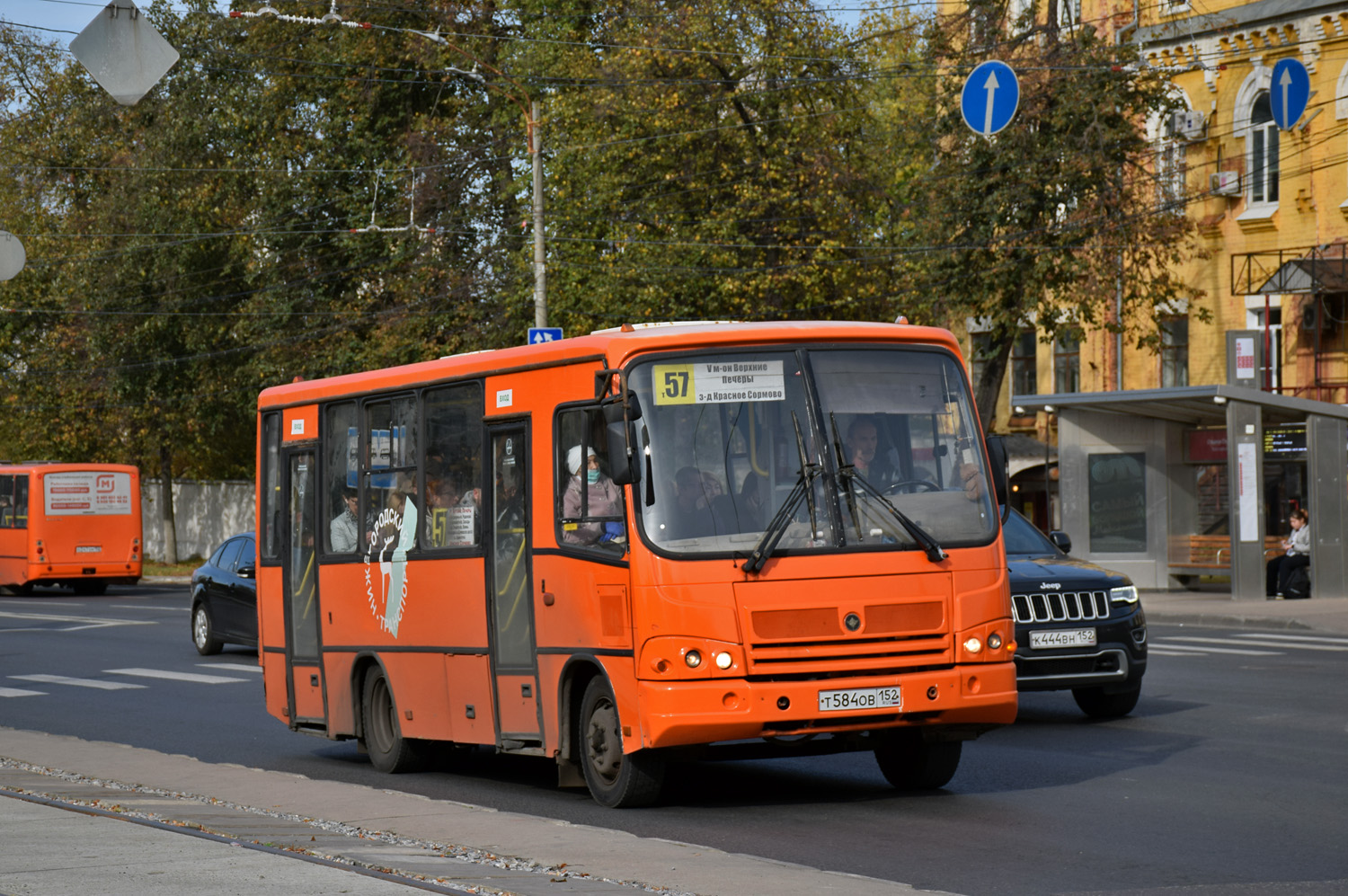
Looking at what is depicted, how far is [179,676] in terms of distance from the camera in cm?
2072

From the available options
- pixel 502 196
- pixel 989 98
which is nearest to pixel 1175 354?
pixel 989 98

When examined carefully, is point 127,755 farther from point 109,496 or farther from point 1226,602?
point 109,496

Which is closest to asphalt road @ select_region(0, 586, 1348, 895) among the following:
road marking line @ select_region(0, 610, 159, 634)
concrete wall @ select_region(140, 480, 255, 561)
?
road marking line @ select_region(0, 610, 159, 634)

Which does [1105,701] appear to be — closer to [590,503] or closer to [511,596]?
[511,596]

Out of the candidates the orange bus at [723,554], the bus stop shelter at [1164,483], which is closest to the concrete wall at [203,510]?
the bus stop shelter at [1164,483]

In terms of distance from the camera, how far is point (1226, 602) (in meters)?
29.2

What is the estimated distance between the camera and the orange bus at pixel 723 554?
31.3 ft

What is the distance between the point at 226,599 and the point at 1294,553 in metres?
16.8

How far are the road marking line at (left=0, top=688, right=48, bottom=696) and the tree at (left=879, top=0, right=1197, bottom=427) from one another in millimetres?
22692

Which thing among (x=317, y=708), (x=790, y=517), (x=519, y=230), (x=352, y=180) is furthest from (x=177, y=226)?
(x=790, y=517)

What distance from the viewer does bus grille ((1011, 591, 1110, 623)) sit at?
536 inches

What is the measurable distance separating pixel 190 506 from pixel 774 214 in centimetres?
2957

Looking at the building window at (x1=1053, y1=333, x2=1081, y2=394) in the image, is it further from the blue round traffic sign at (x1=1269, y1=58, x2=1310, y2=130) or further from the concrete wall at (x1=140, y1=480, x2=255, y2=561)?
the concrete wall at (x1=140, y1=480, x2=255, y2=561)

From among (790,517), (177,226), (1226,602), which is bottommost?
(1226,602)
